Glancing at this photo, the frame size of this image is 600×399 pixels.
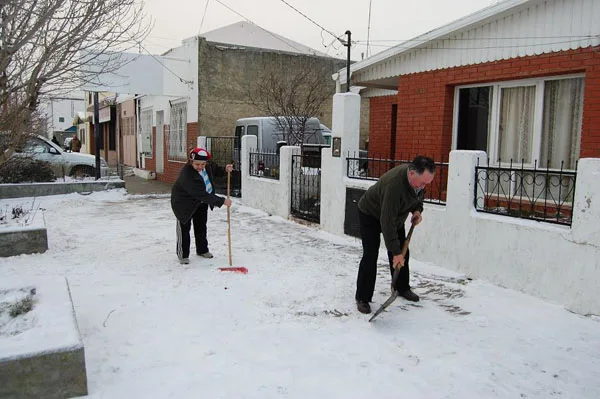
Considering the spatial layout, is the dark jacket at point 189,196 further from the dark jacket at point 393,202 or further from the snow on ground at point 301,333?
the dark jacket at point 393,202

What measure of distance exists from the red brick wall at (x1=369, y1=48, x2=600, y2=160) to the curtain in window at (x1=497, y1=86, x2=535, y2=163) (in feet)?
1.04

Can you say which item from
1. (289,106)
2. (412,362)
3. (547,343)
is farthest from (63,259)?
(289,106)

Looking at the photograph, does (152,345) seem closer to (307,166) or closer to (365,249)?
(365,249)

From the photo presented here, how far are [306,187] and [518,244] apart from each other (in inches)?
196

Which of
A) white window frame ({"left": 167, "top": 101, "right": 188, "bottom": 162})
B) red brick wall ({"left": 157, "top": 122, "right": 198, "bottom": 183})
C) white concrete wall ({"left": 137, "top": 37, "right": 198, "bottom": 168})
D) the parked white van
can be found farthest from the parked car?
the parked white van

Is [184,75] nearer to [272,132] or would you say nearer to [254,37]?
[254,37]

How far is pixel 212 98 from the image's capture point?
1602 cm

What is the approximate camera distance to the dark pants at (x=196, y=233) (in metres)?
6.59

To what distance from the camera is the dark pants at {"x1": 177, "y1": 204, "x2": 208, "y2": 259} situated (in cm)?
659

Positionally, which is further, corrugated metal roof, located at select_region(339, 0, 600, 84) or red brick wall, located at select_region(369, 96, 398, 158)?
red brick wall, located at select_region(369, 96, 398, 158)

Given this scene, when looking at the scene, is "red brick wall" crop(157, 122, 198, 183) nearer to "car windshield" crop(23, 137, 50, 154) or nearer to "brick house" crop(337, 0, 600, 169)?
"car windshield" crop(23, 137, 50, 154)

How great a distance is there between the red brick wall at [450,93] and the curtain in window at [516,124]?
1.04 feet

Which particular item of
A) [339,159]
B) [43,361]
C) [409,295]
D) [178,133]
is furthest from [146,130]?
[43,361]

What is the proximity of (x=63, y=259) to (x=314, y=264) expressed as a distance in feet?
11.1
